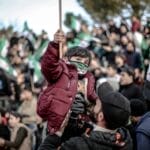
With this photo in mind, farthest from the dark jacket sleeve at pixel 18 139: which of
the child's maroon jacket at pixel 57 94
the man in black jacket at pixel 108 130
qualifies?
the man in black jacket at pixel 108 130

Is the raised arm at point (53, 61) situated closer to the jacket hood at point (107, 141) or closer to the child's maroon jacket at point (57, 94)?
the child's maroon jacket at point (57, 94)

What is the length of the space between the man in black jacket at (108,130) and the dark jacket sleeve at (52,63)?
1.08 meters

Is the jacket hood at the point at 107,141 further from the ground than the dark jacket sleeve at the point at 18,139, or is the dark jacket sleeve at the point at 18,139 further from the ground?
the jacket hood at the point at 107,141

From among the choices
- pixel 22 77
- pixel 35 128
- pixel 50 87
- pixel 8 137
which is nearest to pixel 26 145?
pixel 8 137

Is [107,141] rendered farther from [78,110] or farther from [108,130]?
[78,110]

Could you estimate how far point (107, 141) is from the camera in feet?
12.8

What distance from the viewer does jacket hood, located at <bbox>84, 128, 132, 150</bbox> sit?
3.88 metres

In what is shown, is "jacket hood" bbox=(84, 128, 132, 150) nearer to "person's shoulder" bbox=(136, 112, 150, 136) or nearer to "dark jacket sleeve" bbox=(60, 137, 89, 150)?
"dark jacket sleeve" bbox=(60, 137, 89, 150)

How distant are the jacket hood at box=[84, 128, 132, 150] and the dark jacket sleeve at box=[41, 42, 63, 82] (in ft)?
4.18

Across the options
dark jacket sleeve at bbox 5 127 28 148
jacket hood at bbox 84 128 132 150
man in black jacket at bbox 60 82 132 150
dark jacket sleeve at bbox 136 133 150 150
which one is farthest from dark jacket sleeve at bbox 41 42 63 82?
dark jacket sleeve at bbox 5 127 28 148

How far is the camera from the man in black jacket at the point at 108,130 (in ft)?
12.7

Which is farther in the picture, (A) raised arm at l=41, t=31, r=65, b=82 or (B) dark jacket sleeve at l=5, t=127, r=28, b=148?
(B) dark jacket sleeve at l=5, t=127, r=28, b=148

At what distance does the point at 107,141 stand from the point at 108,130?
76 mm

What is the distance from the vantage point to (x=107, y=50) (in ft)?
52.6
